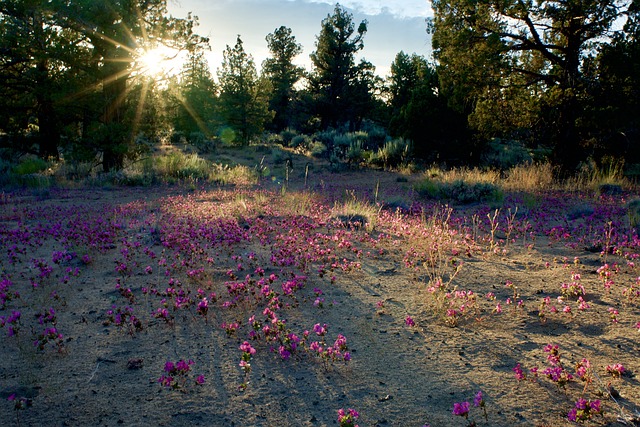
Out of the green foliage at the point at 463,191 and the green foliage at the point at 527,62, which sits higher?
the green foliage at the point at 527,62

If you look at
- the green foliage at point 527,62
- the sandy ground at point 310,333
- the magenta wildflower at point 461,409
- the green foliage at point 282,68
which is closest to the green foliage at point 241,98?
the green foliage at point 282,68

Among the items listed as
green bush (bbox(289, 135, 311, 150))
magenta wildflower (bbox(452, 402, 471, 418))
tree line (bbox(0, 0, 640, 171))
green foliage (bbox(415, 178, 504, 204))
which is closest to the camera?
magenta wildflower (bbox(452, 402, 471, 418))

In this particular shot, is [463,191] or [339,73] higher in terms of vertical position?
[339,73]

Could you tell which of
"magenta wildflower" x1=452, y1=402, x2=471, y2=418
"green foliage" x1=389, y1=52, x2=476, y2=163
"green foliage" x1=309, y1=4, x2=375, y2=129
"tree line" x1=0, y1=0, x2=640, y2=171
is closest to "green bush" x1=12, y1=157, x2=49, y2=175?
"tree line" x1=0, y1=0, x2=640, y2=171

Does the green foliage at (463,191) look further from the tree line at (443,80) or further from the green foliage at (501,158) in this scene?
the green foliage at (501,158)

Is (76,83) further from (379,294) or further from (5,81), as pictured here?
(379,294)

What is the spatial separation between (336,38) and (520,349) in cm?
4215

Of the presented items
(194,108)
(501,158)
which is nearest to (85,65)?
(501,158)

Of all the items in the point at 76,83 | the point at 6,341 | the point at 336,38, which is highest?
the point at 336,38

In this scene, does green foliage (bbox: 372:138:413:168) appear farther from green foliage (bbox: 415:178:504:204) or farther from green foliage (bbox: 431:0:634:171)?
green foliage (bbox: 415:178:504:204)

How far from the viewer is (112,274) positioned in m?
5.53

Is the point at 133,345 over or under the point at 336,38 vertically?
under

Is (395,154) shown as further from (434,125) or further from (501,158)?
(501,158)

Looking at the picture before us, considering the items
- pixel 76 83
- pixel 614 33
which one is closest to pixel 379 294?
pixel 614 33
